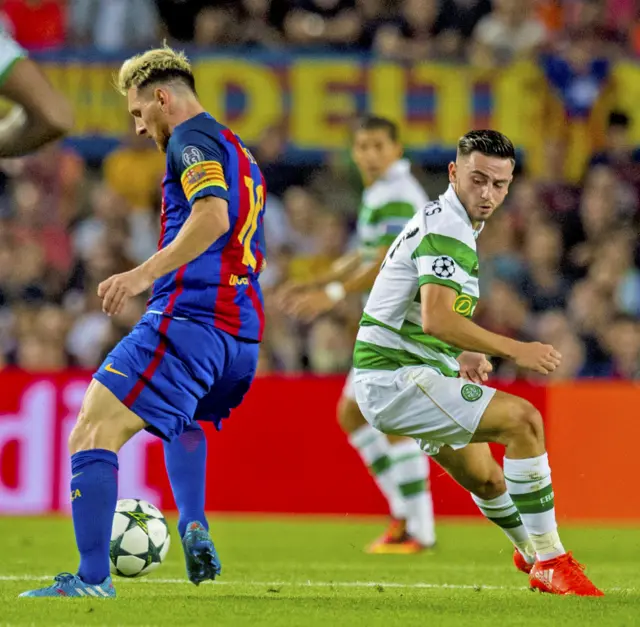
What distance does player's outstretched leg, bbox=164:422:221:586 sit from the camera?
603cm

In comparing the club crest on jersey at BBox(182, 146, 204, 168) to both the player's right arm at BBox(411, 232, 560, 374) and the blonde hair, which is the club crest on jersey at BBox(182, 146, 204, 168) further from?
the player's right arm at BBox(411, 232, 560, 374)

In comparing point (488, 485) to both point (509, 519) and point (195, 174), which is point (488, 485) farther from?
point (195, 174)

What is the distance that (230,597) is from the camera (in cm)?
599

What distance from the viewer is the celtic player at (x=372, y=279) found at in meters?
8.66

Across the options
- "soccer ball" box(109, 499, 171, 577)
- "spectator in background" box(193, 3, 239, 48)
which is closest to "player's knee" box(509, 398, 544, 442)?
"soccer ball" box(109, 499, 171, 577)

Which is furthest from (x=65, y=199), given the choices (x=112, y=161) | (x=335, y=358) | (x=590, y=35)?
(x=590, y=35)

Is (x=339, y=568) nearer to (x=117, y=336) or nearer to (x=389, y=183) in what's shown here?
(x=389, y=183)

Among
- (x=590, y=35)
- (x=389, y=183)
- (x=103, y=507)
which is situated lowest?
(x=103, y=507)

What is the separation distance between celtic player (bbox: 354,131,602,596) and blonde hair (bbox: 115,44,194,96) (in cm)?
118

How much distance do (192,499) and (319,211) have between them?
24.3 feet

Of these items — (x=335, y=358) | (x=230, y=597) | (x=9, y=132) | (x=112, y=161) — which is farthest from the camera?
(x=112, y=161)

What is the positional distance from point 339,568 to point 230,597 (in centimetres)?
164

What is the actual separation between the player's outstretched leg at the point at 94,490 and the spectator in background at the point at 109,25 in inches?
361

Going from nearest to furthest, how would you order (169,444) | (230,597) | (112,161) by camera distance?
(230,597), (169,444), (112,161)
